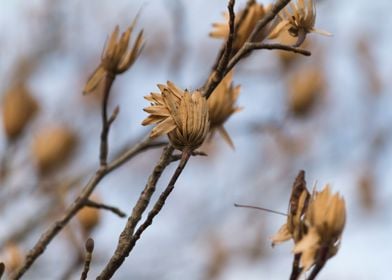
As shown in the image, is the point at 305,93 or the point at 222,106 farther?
the point at 305,93

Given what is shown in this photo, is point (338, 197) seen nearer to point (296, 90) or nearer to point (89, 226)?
point (89, 226)

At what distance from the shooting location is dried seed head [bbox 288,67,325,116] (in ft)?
6.75

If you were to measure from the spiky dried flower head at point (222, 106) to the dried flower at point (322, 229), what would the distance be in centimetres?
32

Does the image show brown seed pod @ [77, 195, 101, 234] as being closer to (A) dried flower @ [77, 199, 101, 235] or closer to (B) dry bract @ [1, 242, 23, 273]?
(A) dried flower @ [77, 199, 101, 235]

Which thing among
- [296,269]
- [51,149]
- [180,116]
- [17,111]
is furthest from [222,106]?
[51,149]

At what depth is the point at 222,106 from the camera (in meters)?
1.01

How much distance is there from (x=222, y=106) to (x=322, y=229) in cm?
36

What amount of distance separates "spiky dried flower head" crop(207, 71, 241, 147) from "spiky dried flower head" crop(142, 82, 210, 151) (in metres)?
0.23

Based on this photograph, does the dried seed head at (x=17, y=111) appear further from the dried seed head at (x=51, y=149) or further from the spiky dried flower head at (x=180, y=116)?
the spiky dried flower head at (x=180, y=116)

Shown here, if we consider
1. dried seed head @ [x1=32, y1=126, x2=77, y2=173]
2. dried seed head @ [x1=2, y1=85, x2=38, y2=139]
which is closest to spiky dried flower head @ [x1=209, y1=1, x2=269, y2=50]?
dried seed head @ [x1=2, y1=85, x2=38, y2=139]

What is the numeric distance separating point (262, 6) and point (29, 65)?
1898 mm

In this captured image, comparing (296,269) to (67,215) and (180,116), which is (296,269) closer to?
(180,116)

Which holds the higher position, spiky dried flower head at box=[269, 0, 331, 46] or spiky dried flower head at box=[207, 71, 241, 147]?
spiky dried flower head at box=[269, 0, 331, 46]

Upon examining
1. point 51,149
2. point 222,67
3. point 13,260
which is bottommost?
point 13,260
